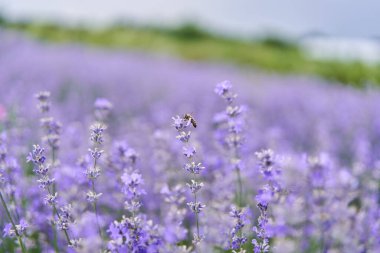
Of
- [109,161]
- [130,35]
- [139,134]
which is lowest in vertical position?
[109,161]

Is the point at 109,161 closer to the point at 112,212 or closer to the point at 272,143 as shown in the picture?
the point at 112,212

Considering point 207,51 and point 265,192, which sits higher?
point 207,51

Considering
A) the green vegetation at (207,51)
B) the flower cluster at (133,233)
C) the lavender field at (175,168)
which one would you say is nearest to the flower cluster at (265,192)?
the lavender field at (175,168)

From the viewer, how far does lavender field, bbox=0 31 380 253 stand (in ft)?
5.10

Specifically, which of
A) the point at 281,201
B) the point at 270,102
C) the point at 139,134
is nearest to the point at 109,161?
the point at 281,201

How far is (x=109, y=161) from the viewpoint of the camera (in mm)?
2268

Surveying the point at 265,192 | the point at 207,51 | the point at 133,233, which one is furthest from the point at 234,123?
the point at 207,51

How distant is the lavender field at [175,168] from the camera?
1.56 metres

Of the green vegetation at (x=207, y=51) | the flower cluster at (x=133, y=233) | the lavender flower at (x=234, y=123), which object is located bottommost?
the flower cluster at (x=133, y=233)

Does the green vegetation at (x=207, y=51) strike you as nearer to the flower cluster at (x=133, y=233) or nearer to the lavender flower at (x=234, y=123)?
the lavender flower at (x=234, y=123)

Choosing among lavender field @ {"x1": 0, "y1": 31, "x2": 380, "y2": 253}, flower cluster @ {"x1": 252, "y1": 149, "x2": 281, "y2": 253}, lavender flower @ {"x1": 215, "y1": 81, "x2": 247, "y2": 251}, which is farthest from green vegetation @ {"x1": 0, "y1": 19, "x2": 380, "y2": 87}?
flower cluster @ {"x1": 252, "y1": 149, "x2": 281, "y2": 253}

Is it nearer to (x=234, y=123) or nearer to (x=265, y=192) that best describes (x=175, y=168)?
(x=234, y=123)

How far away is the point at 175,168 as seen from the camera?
297 centimetres

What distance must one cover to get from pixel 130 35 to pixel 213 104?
12.5m
